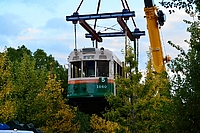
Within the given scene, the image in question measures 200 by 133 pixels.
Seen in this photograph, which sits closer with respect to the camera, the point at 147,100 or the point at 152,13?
the point at 147,100

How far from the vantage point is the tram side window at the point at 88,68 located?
24391mm

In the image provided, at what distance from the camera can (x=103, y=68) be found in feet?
79.9

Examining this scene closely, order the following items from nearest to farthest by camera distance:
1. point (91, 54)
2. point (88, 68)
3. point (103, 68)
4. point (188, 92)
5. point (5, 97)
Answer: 1. point (188, 92)
2. point (103, 68)
3. point (88, 68)
4. point (91, 54)
5. point (5, 97)

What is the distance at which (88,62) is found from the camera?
24.6m

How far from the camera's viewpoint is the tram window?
79.4ft

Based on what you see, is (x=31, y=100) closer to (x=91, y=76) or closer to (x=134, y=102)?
(x=91, y=76)

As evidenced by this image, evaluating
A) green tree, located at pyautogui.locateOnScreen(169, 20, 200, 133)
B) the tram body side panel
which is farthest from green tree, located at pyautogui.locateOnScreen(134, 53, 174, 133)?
green tree, located at pyautogui.locateOnScreen(169, 20, 200, 133)

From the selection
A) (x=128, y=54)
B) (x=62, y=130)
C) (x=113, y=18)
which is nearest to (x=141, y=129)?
(x=128, y=54)

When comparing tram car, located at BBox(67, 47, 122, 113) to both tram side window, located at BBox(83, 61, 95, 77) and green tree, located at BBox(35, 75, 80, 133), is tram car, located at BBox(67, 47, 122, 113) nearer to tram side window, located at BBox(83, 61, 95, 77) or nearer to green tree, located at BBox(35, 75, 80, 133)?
tram side window, located at BBox(83, 61, 95, 77)

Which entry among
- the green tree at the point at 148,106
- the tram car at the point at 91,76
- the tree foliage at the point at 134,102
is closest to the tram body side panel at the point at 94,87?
the tram car at the point at 91,76

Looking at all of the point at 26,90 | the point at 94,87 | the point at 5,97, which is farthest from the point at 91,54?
the point at 26,90

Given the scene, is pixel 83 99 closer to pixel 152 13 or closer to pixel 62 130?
pixel 152 13

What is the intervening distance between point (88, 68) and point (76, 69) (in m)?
0.67

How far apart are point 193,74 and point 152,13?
559 inches
